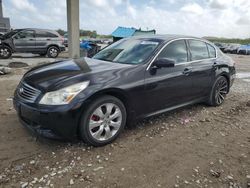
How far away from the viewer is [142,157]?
3.25 metres

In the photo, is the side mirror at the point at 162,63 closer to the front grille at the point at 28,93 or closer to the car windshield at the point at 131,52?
the car windshield at the point at 131,52

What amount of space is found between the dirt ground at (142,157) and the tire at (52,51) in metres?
11.2

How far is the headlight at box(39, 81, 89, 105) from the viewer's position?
10.1 feet

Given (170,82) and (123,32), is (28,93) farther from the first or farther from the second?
(123,32)

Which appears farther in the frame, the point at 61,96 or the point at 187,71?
the point at 187,71

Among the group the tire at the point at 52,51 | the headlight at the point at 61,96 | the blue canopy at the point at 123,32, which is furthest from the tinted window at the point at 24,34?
the headlight at the point at 61,96

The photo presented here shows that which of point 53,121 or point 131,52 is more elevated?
point 131,52

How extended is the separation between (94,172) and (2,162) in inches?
45.4

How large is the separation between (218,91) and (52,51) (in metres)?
12.1

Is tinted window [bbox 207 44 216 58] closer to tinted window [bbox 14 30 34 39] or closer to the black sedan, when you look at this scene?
the black sedan

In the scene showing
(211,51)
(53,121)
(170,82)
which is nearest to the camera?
(53,121)

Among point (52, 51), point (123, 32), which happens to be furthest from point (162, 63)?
point (123, 32)

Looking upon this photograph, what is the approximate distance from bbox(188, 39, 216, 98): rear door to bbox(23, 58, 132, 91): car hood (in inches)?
61.2

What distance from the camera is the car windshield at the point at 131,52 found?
3979 millimetres
